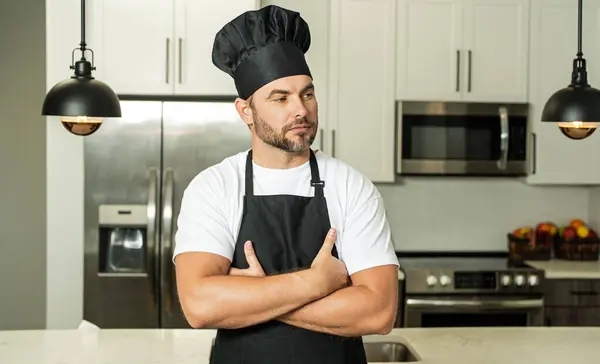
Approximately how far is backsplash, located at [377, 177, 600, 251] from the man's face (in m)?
2.99

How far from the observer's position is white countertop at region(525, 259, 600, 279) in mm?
4191

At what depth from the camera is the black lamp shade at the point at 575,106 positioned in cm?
259

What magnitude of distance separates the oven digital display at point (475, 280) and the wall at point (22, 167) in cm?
257

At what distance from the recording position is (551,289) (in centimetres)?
420

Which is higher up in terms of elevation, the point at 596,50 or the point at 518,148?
the point at 596,50

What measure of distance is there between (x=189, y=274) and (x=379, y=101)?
274cm

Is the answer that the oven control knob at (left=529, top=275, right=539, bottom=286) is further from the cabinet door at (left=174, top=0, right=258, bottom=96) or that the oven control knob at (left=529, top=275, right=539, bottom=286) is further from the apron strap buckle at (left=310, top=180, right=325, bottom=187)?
the apron strap buckle at (left=310, top=180, right=325, bottom=187)

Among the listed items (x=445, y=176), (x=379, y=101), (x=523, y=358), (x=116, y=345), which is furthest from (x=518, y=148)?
(x=116, y=345)

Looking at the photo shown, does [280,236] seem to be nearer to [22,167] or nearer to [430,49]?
[430,49]

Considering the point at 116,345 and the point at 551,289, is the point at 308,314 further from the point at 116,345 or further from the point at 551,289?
the point at 551,289

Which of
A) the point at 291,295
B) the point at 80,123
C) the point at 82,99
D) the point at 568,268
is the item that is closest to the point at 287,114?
the point at 291,295

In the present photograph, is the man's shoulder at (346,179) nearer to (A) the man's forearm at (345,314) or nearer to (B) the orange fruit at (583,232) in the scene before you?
(A) the man's forearm at (345,314)

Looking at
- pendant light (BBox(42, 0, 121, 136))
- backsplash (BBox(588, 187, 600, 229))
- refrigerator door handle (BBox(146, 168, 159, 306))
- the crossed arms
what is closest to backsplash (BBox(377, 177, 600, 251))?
backsplash (BBox(588, 187, 600, 229))

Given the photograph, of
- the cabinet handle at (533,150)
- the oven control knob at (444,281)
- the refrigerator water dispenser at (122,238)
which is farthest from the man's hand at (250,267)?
the cabinet handle at (533,150)
